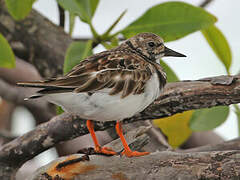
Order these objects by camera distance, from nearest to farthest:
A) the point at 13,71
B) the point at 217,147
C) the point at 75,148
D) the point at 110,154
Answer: the point at 110,154 < the point at 217,147 < the point at 75,148 < the point at 13,71

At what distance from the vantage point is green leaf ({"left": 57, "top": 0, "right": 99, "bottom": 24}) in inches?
56.1

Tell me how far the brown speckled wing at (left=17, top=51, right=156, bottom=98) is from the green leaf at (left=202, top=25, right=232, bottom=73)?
507 millimetres

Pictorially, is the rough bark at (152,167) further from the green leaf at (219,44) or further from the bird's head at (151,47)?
the green leaf at (219,44)

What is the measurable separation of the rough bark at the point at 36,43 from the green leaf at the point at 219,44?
0.60 metres

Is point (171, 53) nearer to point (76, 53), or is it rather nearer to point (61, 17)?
point (76, 53)

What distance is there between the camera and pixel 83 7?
1500 millimetres

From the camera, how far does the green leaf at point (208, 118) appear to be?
1.50 meters

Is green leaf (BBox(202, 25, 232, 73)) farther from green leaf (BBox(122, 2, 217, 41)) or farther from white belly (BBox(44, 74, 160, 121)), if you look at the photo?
white belly (BBox(44, 74, 160, 121))

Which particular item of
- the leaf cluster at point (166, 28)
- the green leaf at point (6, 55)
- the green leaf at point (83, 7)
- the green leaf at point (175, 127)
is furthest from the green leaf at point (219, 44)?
the green leaf at point (6, 55)

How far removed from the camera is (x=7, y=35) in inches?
69.9

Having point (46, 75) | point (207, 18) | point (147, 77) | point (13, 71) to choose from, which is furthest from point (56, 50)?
point (147, 77)

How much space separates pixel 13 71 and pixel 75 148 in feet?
1.94

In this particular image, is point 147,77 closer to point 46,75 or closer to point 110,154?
point 110,154

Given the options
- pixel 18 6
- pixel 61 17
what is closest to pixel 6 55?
pixel 18 6
